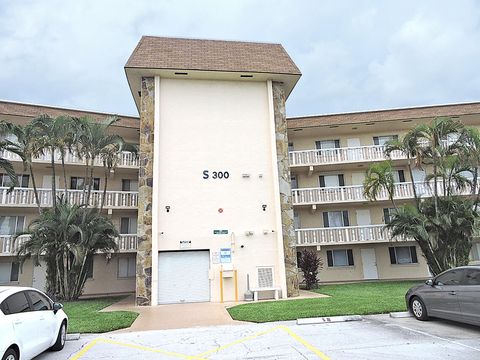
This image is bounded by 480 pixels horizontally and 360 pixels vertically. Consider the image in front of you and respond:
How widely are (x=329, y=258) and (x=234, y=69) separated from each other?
13.7 meters

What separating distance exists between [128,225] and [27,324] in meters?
16.9

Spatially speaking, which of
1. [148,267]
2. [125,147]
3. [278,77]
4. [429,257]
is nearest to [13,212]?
[125,147]

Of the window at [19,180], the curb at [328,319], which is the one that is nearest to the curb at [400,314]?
the curb at [328,319]

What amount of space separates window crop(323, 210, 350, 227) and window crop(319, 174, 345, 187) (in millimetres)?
1943

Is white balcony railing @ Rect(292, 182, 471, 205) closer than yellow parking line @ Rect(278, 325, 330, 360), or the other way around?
yellow parking line @ Rect(278, 325, 330, 360)

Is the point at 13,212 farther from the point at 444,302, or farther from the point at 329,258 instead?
the point at 444,302

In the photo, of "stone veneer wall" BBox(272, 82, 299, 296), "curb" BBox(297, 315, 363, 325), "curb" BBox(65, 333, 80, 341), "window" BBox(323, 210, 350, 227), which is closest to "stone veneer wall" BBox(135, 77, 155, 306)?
"stone veneer wall" BBox(272, 82, 299, 296)

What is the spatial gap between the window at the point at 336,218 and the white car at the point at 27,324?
753 inches

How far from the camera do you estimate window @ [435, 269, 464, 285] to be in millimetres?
8727

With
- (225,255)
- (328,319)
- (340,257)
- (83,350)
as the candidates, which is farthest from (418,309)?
(340,257)

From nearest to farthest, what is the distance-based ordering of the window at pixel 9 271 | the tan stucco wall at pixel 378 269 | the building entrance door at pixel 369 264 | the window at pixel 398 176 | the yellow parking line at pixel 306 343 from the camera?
the yellow parking line at pixel 306 343, the window at pixel 9 271, the tan stucco wall at pixel 378 269, the building entrance door at pixel 369 264, the window at pixel 398 176

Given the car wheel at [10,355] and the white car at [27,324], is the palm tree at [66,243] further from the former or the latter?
the car wheel at [10,355]

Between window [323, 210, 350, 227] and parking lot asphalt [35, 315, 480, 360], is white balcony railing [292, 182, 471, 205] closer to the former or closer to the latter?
window [323, 210, 350, 227]

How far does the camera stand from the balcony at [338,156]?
77.7 ft
